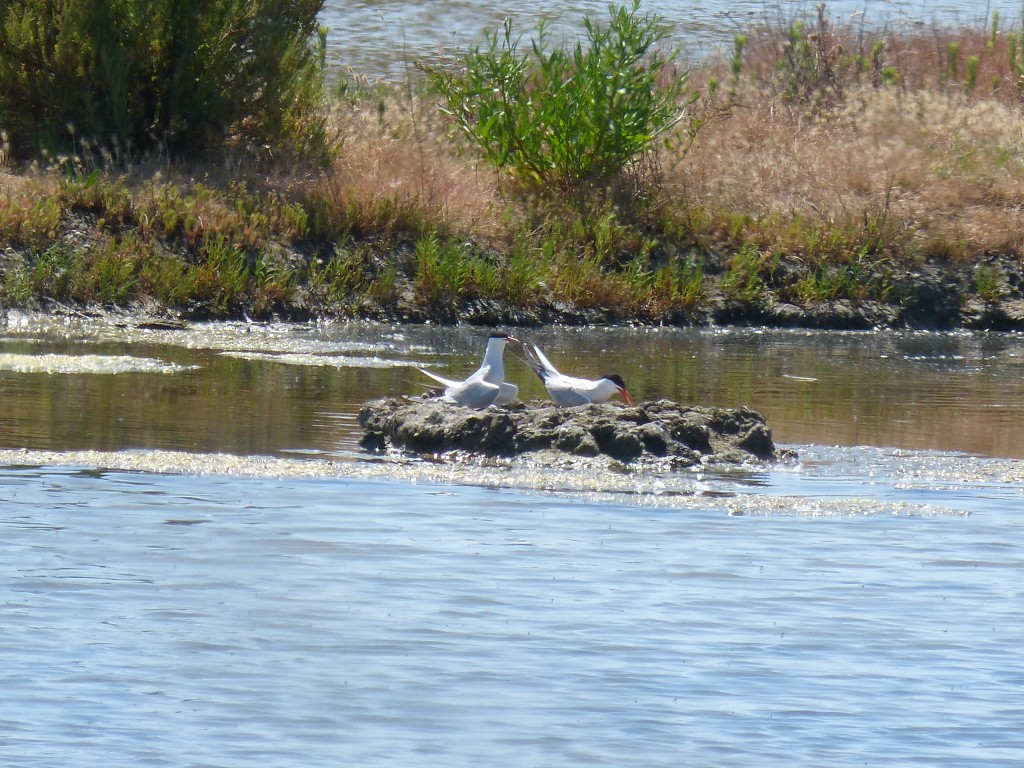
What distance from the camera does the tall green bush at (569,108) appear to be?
19.5 meters

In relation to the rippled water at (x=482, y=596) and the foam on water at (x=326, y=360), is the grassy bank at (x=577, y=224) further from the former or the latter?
the rippled water at (x=482, y=596)

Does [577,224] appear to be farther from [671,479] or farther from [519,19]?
[519,19]

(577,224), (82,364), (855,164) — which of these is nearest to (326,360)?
(82,364)

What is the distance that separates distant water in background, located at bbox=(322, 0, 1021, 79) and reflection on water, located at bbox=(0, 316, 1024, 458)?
601 inches

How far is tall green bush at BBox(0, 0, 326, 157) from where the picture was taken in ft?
63.0

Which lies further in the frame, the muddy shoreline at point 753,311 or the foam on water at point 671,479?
the muddy shoreline at point 753,311

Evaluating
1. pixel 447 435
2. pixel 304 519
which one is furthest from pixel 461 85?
pixel 304 519

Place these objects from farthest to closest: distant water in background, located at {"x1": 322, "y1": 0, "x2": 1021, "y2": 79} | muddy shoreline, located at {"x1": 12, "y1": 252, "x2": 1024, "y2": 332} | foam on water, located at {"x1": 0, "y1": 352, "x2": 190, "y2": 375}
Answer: distant water in background, located at {"x1": 322, "y1": 0, "x2": 1021, "y2": 79}
muddy shoreline, located at {"x1": 12, "y1": 252, "x2": 1024, "y2": 332}
foam on water, located at {"x1": 0, "y1": 352, "x2": 190, "y2": 375}

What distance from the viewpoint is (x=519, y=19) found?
118 ft

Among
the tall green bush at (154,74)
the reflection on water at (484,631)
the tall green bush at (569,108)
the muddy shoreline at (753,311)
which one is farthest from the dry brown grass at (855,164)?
the reflection on water at (484,631)

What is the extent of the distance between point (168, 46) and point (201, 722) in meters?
15.0

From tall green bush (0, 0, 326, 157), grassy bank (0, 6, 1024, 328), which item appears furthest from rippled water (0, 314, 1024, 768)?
tall green bush (0, 0, 326, 157)

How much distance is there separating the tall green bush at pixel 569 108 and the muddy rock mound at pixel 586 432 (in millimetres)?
9228

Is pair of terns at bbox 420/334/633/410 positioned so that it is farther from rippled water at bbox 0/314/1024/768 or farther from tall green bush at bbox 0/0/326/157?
tall green bush at bbox 0/0/326/157
